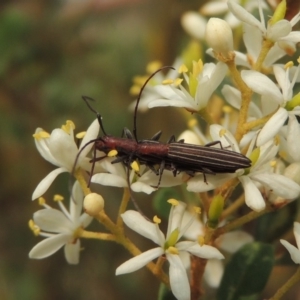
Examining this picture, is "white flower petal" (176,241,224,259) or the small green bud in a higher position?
the small green bud

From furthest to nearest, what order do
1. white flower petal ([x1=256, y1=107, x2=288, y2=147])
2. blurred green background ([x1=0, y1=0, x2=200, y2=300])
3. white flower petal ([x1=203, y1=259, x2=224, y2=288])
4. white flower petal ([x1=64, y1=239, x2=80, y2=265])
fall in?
blurred green background ([x1=0, y1=0, x2=200, y2=300]) → white flower petal ([x1=203, y1=259, x2=224, y2=288]) → white flower petal ([x1=64, y1=239, x2=80, y2=265]) → white flower petal ([x1=256, y1=107, x2=288, y2=147])

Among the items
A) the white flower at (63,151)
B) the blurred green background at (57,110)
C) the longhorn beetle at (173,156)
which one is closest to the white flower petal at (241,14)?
the longhorn beetle at (173,156)

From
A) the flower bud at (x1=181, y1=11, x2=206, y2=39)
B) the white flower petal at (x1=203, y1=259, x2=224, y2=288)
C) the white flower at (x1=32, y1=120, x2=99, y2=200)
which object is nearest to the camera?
the white flower at (x1=32, y1=120, x2=99, y2=200)

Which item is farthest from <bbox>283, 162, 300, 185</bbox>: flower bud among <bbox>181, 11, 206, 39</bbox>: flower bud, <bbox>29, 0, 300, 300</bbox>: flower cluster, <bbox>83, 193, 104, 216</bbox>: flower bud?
<bbox>181, 11, 206, 39</bbox>: flower bud

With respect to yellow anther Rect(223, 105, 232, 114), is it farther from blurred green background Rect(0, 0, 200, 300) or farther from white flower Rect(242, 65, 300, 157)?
blurred green background Rect(0, 0, 200, 300)

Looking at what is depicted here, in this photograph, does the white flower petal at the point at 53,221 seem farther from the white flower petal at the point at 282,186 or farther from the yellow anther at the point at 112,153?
the white flower petal at the point at 282,186

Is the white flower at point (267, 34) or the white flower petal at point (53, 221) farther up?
the white flower at point (267, 34)

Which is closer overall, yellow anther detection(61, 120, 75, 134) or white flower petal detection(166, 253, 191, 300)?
white flower petal detection(166, 253, 191, 300)

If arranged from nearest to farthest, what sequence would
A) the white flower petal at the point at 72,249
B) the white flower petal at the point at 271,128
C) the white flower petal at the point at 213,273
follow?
1. the white flower petal at the point at 271,128
2. the white flower petal at the point at 72,249
3. the white flower petal at the point at 213,273

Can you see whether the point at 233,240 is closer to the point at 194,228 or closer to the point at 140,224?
the point at 194,228
